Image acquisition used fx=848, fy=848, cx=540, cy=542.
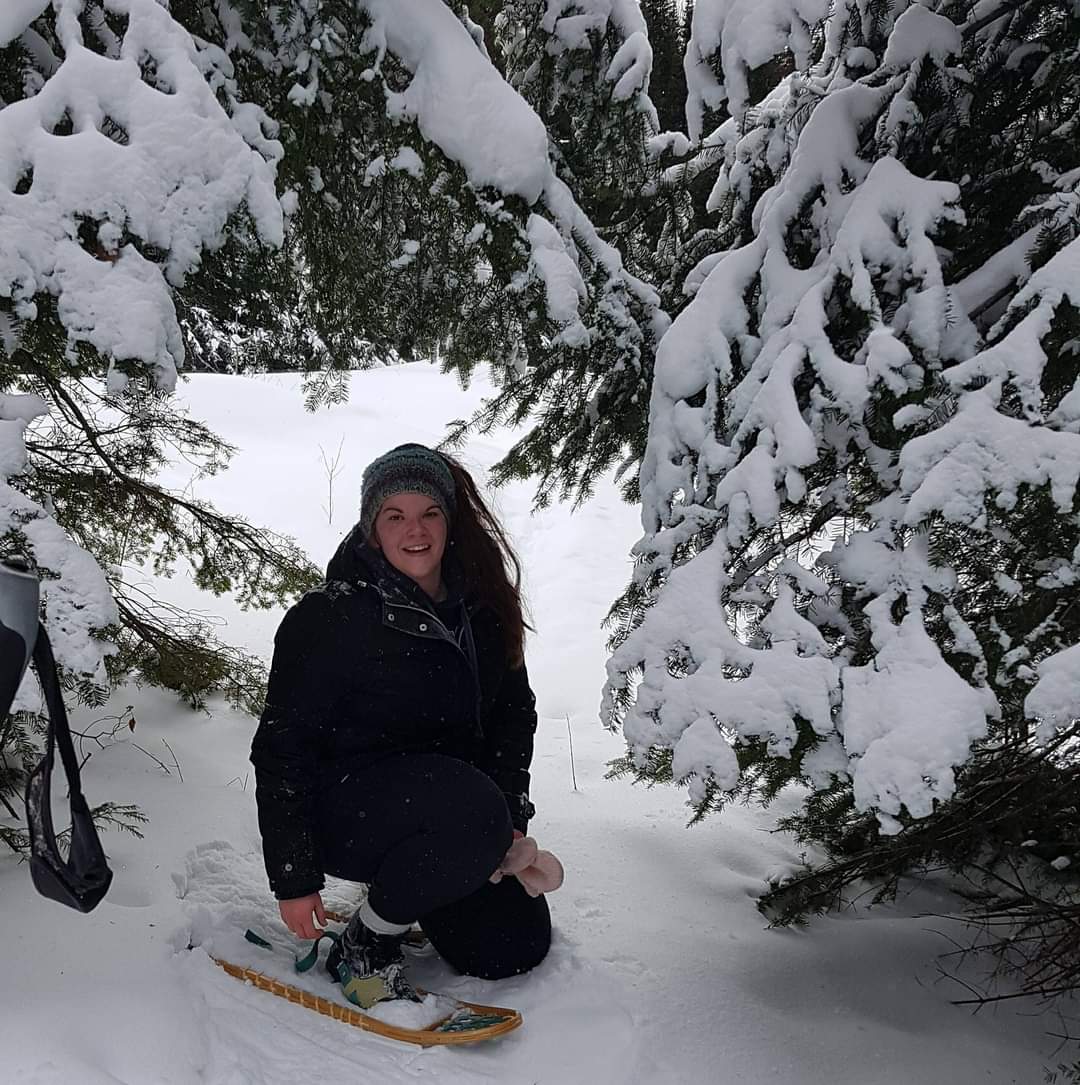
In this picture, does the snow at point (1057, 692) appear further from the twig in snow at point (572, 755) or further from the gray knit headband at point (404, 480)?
the twig in snow at point (572, 755)

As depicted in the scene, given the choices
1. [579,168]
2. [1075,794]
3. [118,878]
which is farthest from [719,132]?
[118,878]

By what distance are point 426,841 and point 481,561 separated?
0.83 metres

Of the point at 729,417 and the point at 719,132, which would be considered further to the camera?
the point at 719,132

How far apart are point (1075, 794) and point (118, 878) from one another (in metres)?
2.73

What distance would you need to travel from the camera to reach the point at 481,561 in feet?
8.59

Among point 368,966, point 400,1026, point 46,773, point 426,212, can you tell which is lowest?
point 400,1026

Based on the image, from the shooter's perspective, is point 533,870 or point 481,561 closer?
point 533,870

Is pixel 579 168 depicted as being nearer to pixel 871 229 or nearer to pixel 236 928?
pixel 871 229

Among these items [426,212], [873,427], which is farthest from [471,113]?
[873,427]

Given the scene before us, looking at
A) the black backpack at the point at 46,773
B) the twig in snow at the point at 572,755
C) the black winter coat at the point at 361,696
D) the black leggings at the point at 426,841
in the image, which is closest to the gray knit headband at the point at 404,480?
the black winter coat at the point at 361,696

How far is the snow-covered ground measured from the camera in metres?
1.91

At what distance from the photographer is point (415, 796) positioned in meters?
2.31

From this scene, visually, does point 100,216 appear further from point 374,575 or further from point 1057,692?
point 1057,692

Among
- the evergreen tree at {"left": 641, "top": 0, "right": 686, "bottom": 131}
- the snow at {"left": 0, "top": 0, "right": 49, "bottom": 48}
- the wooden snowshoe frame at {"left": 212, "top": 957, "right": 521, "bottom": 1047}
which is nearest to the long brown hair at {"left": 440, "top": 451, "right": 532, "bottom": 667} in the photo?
the wooden snowshoe frame at {"left": 212, "top": 957, "right": 521, "bottom": 1047}
